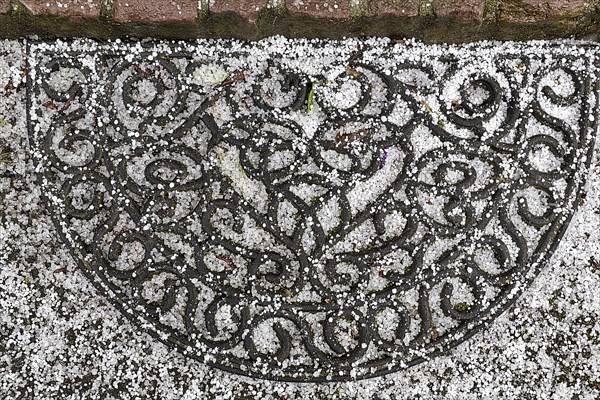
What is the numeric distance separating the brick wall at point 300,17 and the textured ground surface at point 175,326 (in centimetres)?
16

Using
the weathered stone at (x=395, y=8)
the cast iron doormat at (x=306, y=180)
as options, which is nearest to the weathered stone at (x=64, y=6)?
the cast iron doormat at (x=306, y=180)

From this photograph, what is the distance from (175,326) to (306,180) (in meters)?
0.46

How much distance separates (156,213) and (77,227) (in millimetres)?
193

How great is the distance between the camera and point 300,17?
1.14 meters

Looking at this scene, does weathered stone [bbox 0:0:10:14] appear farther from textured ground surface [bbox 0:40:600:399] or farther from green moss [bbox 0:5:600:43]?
textured ground surface [bbox 0:40:600:399]

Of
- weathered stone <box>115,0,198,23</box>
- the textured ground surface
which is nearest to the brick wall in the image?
weathered stone <box>115,0,198,23</box>

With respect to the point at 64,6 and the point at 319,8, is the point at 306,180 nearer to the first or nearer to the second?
the point at 319,8

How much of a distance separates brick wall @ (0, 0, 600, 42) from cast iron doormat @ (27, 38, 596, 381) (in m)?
0.05

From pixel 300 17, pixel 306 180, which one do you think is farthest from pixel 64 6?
pixel 306 180

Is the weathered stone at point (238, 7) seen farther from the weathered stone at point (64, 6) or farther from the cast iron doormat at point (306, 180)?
the weathered stone at point (64, 6)

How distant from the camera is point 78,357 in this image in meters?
1.29

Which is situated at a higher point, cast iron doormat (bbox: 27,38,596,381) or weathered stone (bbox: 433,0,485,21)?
weathered stone (bbox: 433,0,485,21)

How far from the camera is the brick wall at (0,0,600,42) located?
113 cm

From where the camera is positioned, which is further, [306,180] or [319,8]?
[306,180]
